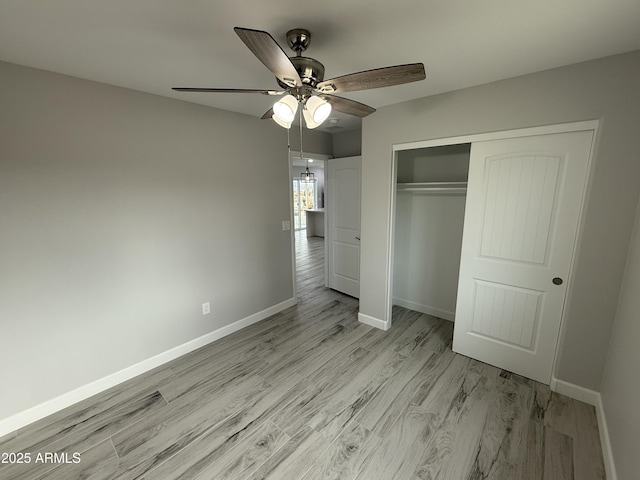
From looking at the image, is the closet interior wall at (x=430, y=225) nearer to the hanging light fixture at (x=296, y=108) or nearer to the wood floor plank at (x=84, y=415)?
the hanging light fixture at (x=296, y=108)

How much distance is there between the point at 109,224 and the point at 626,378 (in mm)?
3567

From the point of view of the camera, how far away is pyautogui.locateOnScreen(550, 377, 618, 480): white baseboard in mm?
1492

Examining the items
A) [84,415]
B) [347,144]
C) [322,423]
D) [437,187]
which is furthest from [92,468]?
[347,144]

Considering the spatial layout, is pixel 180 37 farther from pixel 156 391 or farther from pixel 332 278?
pixel 332 278

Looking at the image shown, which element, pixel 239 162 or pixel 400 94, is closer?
pixel 400 94

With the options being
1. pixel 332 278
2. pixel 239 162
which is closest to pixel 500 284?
pixel 332 278

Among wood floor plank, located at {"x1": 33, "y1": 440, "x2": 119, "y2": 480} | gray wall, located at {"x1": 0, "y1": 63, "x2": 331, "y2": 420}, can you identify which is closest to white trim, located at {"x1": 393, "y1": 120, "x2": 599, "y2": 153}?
gray wall, located at {"x1": 0, "y1": 63, "x2": 331, "y2": 420}

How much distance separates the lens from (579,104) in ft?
5.82

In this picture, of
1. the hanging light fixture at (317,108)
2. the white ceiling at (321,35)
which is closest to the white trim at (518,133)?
the white ceiling at (321,35)

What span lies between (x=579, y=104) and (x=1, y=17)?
3.28 meters

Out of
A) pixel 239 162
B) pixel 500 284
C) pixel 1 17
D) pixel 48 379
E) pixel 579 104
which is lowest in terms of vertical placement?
pixel 48 379

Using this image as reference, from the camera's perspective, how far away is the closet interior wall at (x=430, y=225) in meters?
3.03

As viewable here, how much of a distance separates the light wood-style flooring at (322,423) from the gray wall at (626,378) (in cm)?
23

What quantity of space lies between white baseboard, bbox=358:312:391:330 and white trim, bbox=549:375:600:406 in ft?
4.73
